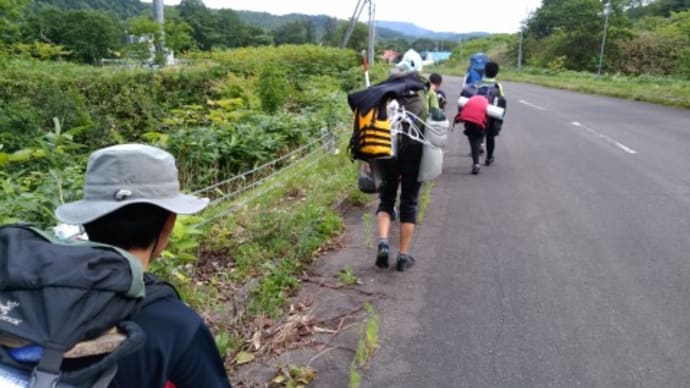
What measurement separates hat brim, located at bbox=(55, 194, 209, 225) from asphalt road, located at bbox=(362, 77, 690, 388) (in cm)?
210

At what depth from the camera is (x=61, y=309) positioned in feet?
4.05

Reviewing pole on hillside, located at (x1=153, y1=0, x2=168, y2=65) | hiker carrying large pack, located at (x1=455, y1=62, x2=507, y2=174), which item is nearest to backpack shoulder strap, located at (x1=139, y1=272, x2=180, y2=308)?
hiker carrying large pack, located at (x1=455, y1=62, x2=507, y2=174)

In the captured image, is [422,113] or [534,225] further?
[534,225]

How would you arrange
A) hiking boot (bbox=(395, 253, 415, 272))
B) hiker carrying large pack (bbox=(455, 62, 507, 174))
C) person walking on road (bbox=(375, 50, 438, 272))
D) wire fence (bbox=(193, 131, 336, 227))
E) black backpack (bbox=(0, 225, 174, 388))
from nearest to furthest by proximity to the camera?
black backpack (bbox=(0, 225, 174, 388)) < person walking on road (bbox=(375, 50, 438, 272)) < hiking boot (bbox=(395, 253, 415, 272)) < wire fence (bbox=(193, 131, 336, 227)) < hiker carrying large pack (bbox=(455, 62, 507, 174))

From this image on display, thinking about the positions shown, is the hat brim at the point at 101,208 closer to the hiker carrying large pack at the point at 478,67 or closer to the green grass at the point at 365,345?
the green grass at the point at 365,345

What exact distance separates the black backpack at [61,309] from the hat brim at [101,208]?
0.29m

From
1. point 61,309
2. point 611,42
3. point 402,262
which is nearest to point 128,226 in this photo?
point 61,309

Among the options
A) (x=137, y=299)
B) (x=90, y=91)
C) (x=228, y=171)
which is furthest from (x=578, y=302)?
(x=90, y=91)

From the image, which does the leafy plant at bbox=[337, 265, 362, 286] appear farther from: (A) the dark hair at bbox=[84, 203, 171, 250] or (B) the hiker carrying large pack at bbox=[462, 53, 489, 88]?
(B) the hiker carrying large pack at bbox=[462, 53, 489, 88]

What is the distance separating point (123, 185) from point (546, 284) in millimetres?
4041

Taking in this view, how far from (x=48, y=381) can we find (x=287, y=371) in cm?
242

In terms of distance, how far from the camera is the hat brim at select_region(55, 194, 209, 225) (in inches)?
66.3

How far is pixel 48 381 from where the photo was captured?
120 centimetres

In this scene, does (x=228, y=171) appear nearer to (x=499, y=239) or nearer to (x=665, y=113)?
(x=499, y=239)
